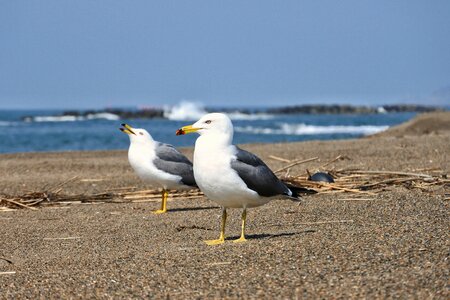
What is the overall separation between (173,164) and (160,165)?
0.16 m

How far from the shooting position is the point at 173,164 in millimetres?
9656

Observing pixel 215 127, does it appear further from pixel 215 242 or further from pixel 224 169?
pixel 215 242

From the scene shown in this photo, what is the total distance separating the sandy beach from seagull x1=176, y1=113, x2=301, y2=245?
1.21 feet

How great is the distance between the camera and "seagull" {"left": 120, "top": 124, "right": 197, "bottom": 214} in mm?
9562

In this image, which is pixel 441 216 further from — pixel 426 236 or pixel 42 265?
pixel 42 265

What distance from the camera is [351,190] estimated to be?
9273mm

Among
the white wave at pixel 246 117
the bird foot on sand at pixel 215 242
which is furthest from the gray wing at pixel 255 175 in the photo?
the white wave at pixel 246 117

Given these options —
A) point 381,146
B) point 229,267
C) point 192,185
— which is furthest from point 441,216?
point 381,146

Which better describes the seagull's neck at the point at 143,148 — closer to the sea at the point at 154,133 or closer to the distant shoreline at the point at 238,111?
the sea at the point at 154,133

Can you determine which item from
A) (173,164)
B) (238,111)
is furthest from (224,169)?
(238,111)

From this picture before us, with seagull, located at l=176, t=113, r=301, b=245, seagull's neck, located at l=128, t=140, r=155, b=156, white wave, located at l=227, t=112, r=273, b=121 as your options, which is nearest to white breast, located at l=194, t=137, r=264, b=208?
seagull, located at l=176, t=113, r=301, b=245

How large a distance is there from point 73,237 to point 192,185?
2434mm

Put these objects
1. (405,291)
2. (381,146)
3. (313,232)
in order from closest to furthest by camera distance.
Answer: (405,291), (313,232), (381,146)

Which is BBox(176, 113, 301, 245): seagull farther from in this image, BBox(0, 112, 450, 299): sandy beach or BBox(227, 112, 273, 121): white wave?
BBox(227, 112, 273, 121): white wave
